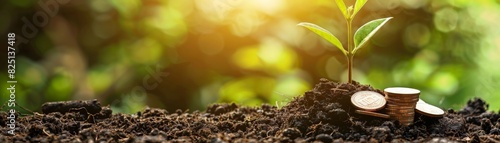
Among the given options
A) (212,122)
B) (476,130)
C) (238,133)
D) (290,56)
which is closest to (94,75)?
(290,56)

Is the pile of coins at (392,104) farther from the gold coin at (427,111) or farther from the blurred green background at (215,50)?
the blurred green background at (215,50)

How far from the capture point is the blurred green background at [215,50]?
4.59m

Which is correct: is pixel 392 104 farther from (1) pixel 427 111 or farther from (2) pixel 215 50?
(2) pixel 215 50

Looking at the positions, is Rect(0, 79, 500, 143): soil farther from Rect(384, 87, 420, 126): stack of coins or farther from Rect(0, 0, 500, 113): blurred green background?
Rect(0, 0, 500, 113): blurred green background

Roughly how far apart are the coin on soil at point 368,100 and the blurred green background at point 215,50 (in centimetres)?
151

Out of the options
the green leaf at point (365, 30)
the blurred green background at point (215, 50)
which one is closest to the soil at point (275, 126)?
the green leaf at point (365, 30)

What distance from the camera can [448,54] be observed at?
493cm

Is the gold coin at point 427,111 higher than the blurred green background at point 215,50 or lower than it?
lower

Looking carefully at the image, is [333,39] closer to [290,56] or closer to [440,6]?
[290,56]

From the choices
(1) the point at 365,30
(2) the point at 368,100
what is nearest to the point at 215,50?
(1) the point at 365,30

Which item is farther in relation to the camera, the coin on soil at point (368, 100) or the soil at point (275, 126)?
the coin on soil at point (368, 100)

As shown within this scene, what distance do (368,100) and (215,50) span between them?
1900 mm

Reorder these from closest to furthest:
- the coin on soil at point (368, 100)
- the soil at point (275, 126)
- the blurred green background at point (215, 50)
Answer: the soil at point (275, 126) < the coin on soil at point (368, 100) < the blurred green background at point (215, 50)

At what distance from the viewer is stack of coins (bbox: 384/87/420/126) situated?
9.65 feet
